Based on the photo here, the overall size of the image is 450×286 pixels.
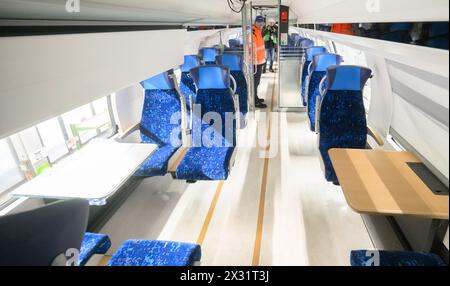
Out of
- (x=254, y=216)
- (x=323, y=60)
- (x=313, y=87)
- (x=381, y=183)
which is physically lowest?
(x=254, y=216)

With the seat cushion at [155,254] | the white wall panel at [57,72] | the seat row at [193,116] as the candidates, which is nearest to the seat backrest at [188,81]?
the seat row at [193,116]

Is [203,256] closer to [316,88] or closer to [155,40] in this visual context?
[155,40]

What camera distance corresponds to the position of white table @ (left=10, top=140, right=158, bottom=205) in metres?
1.78

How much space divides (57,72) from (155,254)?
1.12m

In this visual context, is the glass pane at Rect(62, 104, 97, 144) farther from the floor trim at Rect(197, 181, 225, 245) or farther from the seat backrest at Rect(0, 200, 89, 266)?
the seat backrest at Rect(0, 200, 89, 266)

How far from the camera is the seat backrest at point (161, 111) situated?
3.29 meters

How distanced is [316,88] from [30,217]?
4.20 m

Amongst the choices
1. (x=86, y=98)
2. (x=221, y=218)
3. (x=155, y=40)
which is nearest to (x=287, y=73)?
(x=221, y=218)

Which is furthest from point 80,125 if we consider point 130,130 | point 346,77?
point 346,77

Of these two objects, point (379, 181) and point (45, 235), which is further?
point (379, 181)

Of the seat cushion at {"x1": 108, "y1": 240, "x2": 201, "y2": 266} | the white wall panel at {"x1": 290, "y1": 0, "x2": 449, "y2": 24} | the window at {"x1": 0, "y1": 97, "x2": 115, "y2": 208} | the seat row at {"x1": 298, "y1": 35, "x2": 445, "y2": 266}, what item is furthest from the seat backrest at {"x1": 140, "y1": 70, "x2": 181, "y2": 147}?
the white wall panel at {"x1": 290, "y1": 0, "x2": 449, "y2": 24}

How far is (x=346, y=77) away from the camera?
283 centimetres

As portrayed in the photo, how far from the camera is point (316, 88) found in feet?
14.0

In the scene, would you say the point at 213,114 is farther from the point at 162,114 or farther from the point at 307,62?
the point at 307,62
